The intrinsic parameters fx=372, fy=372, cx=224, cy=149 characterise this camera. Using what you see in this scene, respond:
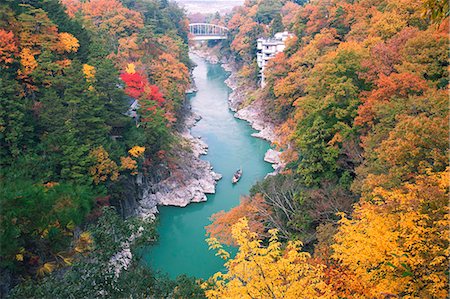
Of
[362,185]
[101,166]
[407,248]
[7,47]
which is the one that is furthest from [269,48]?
[407,248]

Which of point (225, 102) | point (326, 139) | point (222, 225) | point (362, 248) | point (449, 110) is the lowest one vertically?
point (225, 102)

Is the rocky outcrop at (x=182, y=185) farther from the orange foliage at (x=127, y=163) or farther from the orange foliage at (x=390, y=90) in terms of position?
Result: the orange foliage at (x=390, y=90)

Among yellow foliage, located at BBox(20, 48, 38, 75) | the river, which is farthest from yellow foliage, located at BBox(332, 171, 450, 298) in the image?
yellow foliage, located at BBox(20, 48, 38, 75)

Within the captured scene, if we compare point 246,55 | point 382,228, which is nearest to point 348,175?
point 382,228

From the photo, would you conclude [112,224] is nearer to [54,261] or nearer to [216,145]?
[54,261]

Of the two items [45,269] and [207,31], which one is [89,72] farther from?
[207,31]

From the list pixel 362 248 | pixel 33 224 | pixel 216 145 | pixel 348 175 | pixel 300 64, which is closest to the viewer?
pixel 362 248

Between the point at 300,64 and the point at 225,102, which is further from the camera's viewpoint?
the point at 225,102
